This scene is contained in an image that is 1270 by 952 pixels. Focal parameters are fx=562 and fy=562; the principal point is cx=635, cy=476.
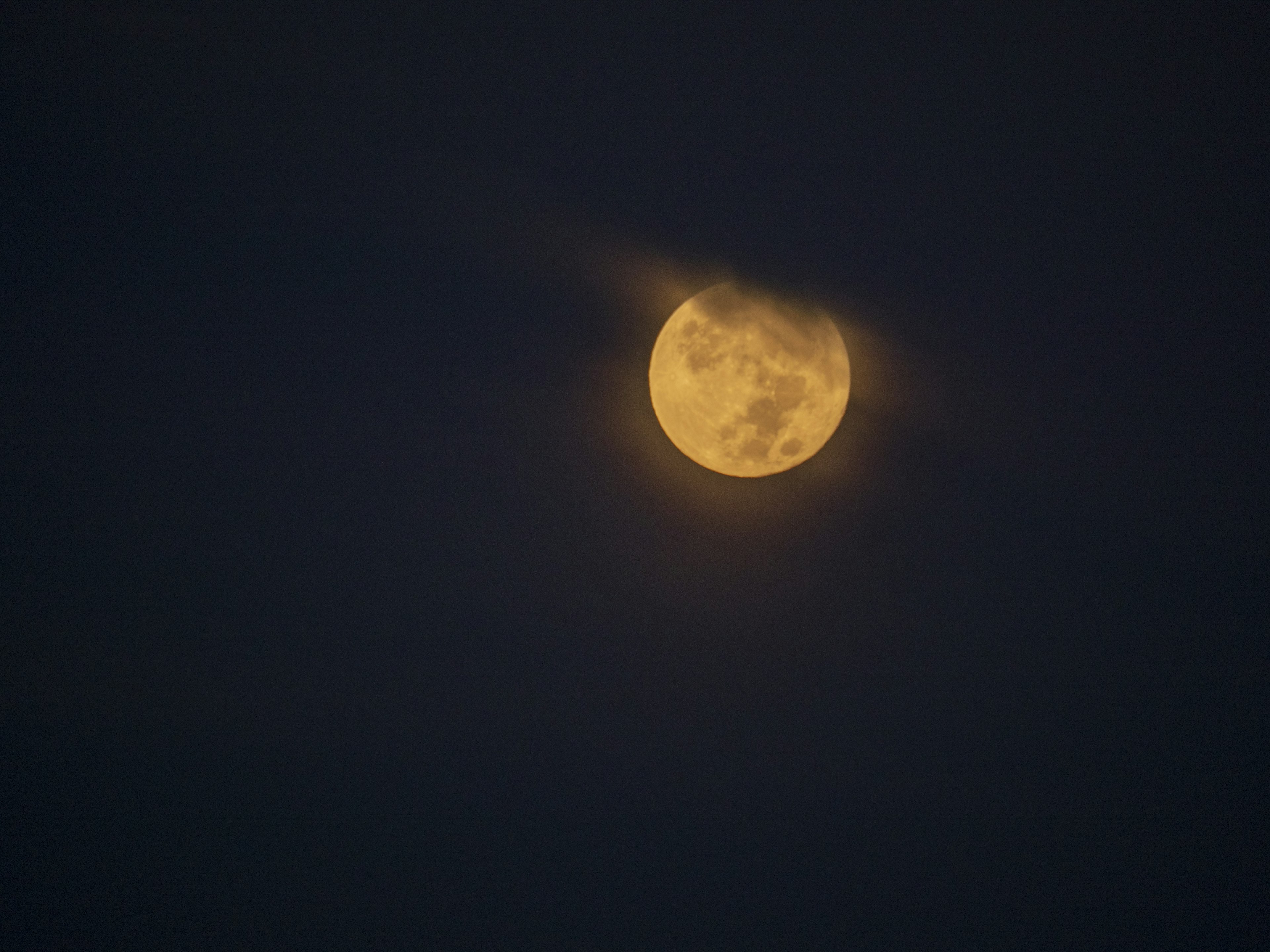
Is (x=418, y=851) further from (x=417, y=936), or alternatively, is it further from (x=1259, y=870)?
(x=1259, y=870)

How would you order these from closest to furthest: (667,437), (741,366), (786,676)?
(741,366) → (667,437) → (786,676)

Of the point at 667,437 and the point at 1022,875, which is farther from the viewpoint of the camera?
the point at 1022,875

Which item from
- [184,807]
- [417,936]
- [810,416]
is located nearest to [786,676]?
[810,416]

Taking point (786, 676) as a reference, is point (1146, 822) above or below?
below

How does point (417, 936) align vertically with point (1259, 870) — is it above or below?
below

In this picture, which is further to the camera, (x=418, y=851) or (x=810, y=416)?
(x=418, y=851)

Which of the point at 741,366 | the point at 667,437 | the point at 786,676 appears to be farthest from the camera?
the point at 786,676

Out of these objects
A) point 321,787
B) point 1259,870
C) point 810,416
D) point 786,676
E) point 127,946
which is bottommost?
point 127,946

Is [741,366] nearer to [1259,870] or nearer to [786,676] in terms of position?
[786,676]

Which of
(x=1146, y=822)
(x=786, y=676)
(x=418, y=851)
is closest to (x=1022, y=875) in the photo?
(x=1146, y=822)
